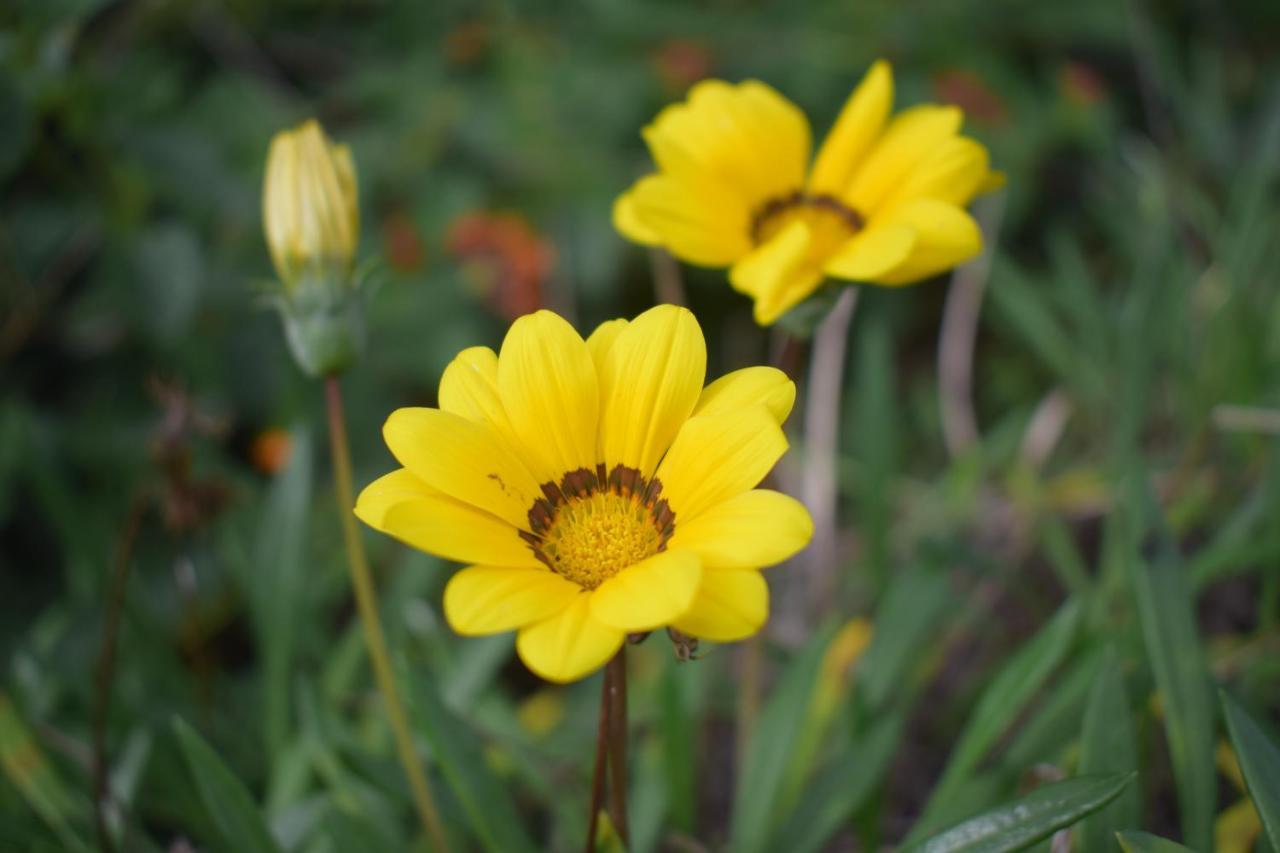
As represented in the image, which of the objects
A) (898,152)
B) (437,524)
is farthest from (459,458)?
(898,152)

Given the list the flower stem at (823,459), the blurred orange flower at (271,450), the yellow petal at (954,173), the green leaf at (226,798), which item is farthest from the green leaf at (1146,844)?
the blurred orange flower at (271,450)

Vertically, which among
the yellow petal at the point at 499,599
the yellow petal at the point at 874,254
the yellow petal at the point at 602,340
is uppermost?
the yellow petal at the point at 874,254

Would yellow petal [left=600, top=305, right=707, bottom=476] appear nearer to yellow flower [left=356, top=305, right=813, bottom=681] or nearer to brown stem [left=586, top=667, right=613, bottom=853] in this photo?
yellow flower [left=356, top=305, right=813, bottom=681]

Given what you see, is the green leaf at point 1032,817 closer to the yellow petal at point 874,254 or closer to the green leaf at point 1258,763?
the green leaf at point 1258,763

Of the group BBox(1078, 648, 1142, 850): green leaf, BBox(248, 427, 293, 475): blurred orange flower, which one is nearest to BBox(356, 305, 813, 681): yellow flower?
BBox(1078, 648, 1142, 850): green leaf

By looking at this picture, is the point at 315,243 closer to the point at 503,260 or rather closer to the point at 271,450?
the point at 271,450

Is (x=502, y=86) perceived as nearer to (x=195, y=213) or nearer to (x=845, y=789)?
(x=195, y=213)

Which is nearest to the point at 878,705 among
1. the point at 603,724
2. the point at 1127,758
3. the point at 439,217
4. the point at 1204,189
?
the point at 1127,758
